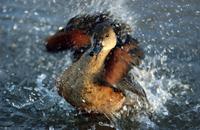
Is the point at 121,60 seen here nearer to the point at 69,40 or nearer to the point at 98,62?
the point at 98,62

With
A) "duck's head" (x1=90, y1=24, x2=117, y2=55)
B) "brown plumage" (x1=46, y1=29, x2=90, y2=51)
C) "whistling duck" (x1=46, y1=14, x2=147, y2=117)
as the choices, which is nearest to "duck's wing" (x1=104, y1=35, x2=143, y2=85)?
"whistling duck" (x1=46, y1=14, x2=147, y2=117)

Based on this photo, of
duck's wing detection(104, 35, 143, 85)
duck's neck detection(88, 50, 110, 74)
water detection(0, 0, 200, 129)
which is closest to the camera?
duck's wing detection(104, 35, 143, 85)

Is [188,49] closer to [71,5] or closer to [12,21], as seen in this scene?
[71,5]

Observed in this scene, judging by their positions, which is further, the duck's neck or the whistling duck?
the duck's neck

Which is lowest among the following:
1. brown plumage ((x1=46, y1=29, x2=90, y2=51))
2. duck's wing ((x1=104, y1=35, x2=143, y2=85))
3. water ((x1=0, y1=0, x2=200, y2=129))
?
water ((x1=0, y1=0, x2=200, y2=129))

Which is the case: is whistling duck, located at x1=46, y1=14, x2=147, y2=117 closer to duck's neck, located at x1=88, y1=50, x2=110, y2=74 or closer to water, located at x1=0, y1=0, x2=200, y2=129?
duck's neck, located at x1=88, y1=50, x2=110, y2=74

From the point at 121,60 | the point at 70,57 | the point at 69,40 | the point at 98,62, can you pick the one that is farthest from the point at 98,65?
the point at 70,57

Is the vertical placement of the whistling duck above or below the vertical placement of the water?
above
